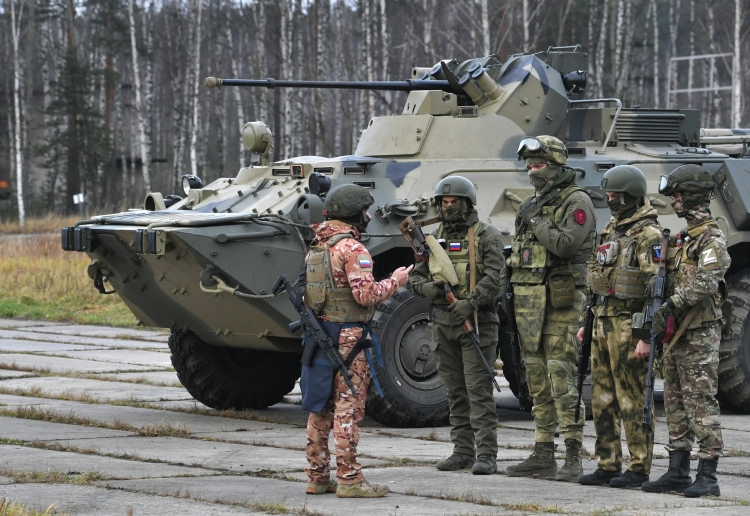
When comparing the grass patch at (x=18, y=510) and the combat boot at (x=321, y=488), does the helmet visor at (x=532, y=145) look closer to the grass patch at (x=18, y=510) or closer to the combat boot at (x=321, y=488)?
the combat boot at (x=321, y=488)

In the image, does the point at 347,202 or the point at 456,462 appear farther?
the point at 456,462

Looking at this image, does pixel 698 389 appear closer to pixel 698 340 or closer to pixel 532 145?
pixel 698 340

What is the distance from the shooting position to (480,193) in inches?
386

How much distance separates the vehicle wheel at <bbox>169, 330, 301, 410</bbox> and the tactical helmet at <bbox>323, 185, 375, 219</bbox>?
373cm

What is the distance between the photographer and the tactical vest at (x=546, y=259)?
23.2 ft

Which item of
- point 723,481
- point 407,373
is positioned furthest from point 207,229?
point 723,481

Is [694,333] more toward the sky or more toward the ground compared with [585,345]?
more toward the sky

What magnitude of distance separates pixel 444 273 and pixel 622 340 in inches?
44.1

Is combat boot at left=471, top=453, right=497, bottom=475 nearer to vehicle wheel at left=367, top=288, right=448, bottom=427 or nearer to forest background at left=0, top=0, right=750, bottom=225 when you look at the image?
vehicle wheel at left=367, top=288, right=448, bottom=427

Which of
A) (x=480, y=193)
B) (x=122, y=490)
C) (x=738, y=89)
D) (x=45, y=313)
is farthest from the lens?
(x=738, y=89)

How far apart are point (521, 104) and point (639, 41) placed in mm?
25297

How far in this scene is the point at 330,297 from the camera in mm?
6645

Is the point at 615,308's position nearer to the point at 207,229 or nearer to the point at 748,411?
the point at 207,229

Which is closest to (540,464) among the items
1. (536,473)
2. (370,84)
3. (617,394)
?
(536,473)
